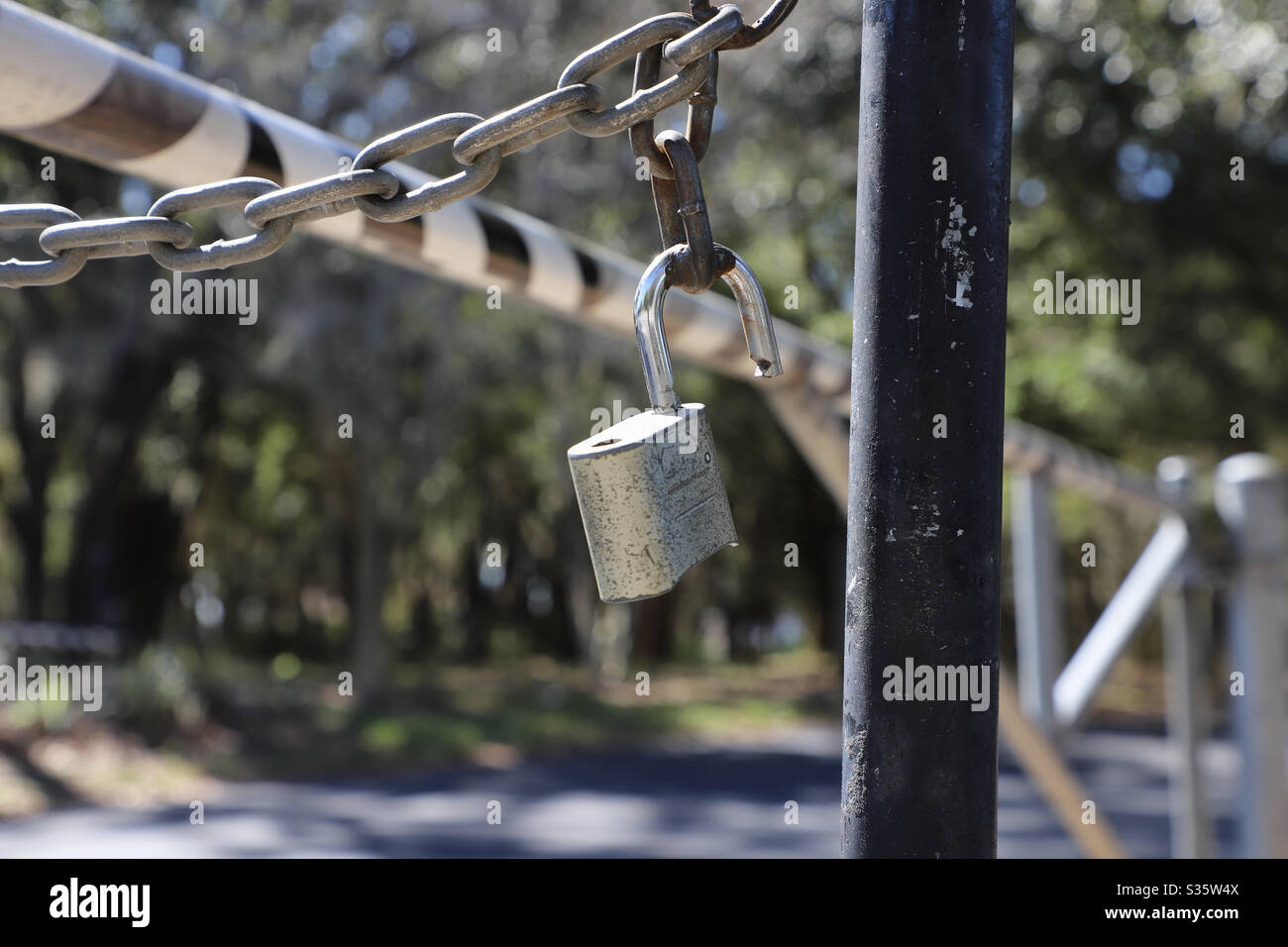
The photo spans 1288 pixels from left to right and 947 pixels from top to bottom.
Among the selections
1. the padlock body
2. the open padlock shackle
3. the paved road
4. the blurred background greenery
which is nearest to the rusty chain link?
the open padlock shackle

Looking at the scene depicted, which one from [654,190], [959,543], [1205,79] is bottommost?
[959,543]

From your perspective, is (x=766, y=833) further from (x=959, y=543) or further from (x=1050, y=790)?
(x=959, y=543)

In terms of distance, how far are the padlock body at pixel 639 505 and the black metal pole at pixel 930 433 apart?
0.44ft

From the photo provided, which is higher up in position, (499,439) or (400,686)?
(499,439)

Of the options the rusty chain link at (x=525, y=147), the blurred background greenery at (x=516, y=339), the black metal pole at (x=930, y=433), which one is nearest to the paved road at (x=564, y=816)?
the blurred background greenery at (x=516, y=339)

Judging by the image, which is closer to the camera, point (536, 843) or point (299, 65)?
point (536, 843)

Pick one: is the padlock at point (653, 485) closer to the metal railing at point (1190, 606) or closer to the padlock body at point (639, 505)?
the padlock body at point (639, 505)

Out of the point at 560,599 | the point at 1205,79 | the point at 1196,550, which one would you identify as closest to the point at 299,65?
the point at 1205,79

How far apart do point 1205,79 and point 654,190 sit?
10.0 meters

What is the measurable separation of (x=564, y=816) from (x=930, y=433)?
385 inches

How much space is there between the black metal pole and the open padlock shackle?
0.30 feet

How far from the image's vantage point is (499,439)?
22.4m

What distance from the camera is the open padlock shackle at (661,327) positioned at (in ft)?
3.15
